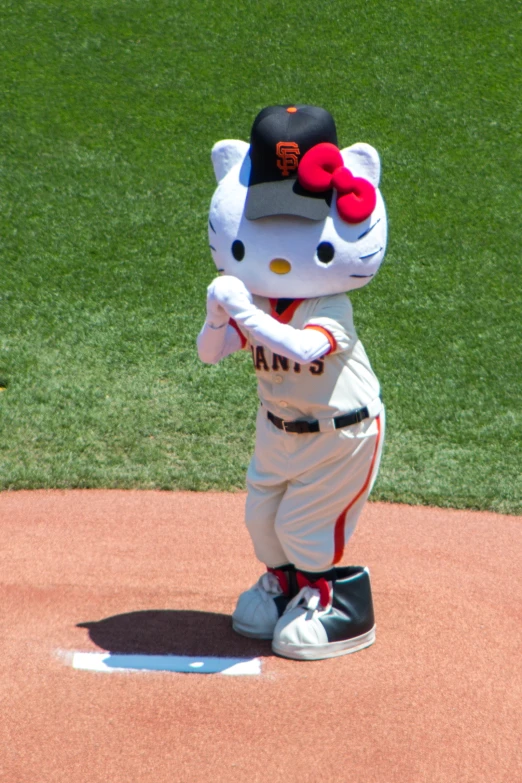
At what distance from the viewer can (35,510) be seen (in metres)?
5.61

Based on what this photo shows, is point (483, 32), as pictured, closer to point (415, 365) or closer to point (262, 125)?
point (415, 365)

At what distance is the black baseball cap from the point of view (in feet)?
11.8

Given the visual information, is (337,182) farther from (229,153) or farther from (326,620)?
(326,620)

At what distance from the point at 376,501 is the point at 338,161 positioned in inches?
109

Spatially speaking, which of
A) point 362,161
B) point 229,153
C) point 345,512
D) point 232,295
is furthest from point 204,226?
point 232,295

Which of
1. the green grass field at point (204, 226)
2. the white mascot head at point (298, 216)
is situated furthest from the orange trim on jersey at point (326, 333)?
the green grass field at point (204, 226)

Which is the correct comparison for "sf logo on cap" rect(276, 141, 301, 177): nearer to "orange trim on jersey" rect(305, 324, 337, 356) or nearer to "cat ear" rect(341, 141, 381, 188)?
"cat ear" rect(341, 141, 381, 188)

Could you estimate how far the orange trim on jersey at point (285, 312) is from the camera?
12.3 ft

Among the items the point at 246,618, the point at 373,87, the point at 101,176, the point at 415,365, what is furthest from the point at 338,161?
the point at 373,87

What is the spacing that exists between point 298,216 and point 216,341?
22.5 inches

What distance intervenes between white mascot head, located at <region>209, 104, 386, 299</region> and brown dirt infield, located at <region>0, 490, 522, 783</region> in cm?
149

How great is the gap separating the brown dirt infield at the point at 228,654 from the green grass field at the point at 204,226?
0.76 m

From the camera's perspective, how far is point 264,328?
349 centimetres

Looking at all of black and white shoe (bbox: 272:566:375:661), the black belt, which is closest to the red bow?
the black belt
